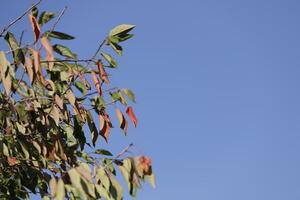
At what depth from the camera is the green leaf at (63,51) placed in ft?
8.52

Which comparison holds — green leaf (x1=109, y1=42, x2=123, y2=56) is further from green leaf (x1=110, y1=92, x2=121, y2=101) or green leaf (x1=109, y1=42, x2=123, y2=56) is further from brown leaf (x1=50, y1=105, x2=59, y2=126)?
brown leaf (x1=50, y1=105, x2=59, y2=126)

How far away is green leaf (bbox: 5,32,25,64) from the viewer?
7.60 feet

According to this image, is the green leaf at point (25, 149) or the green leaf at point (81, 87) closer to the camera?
the green leaf at point (25, 149)

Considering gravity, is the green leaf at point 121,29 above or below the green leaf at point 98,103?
above

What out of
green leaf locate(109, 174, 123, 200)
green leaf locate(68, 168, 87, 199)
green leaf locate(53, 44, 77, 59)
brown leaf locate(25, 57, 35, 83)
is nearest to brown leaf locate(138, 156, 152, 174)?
green leaf locate(109, 174, 123, 200)

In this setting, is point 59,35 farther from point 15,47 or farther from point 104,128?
point 104,128

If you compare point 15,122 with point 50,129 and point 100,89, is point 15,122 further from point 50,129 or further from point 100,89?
point 100,89

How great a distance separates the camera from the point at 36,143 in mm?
2725

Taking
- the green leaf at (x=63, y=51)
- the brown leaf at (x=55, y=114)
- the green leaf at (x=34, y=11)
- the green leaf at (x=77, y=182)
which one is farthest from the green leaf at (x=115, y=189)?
the green leaf at (x=34, y=11)

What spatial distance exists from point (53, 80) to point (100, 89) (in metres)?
0.30

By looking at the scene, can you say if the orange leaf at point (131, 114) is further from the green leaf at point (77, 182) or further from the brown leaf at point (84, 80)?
the green leaf at point (77, 182)

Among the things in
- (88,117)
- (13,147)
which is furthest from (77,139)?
(13,147)

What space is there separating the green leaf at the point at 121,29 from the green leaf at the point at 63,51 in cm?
26

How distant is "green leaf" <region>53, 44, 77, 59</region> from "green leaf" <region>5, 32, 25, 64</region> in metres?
0.24
